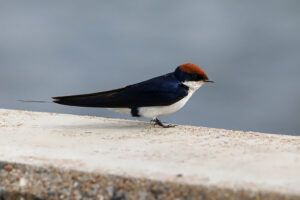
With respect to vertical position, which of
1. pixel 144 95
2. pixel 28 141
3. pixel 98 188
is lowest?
pixel 98 188

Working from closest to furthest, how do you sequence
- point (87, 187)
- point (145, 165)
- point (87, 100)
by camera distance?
point (87, 187) → point (145, 165) → point (87, 100)

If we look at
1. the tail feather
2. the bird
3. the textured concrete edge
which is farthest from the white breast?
the textured concrete edge

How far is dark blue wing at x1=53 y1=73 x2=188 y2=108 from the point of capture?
3.97 metres

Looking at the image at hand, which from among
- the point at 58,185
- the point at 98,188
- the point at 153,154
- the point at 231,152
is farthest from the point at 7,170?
the point at 231,152

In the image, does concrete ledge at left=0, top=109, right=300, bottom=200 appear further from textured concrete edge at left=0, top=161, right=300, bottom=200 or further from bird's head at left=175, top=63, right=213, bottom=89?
bird's head at left=175, top=63, right=213, bottom=89

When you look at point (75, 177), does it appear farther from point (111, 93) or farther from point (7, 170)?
point (111, 93)

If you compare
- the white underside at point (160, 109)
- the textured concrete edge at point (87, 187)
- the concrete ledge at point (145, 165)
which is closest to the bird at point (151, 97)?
the white underside at point (160, 109)

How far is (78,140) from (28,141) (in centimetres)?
29

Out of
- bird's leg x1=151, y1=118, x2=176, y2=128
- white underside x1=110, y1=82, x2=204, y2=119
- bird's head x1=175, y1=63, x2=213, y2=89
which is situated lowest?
bird's leg x1=151, y1=118, x2=176, y2=128

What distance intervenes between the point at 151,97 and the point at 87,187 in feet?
4.78

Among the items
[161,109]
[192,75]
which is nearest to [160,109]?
[161,109]

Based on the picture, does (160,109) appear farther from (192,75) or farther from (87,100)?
(87,100)

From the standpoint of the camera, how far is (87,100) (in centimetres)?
398

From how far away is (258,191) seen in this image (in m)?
2.41
